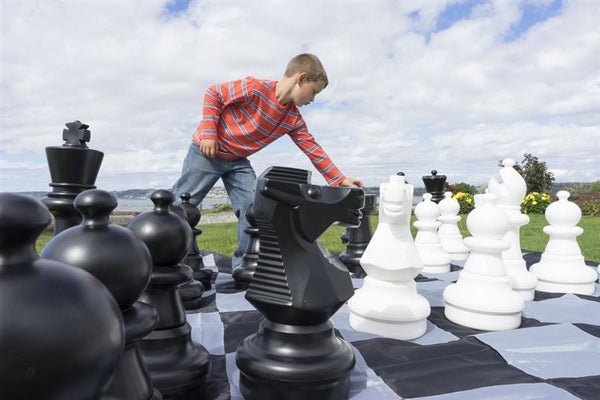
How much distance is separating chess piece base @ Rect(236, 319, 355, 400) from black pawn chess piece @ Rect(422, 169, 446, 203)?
7.10 ft

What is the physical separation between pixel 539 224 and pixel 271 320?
4.87 meters

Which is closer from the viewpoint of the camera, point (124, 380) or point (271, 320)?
point (124, 380)

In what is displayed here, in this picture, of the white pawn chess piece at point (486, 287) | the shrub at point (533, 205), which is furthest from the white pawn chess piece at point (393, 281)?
the shrub at point (533, 205)

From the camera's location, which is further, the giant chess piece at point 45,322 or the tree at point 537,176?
the tree at point 537,176

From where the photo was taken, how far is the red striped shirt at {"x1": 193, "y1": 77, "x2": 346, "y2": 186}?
2586mm

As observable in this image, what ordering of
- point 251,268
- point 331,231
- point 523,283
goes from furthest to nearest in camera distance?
point 331,231 < point 251,268 < point 523,283

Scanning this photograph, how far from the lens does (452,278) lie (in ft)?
6.64

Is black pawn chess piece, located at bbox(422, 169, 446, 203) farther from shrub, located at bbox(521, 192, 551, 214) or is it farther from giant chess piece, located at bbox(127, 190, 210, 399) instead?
shrub, located at bbox(521, 192, 551, 214)

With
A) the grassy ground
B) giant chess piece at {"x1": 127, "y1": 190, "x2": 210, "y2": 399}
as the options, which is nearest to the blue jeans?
the grassy ground

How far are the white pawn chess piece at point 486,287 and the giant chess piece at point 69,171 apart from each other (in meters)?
1.29

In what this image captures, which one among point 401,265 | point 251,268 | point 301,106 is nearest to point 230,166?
point 301,106

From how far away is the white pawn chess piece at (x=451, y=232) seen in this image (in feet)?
8.14

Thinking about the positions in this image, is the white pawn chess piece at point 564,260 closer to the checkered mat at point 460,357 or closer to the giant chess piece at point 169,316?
the checkered mat at point 460,357

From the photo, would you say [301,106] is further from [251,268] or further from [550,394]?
[550,394]
